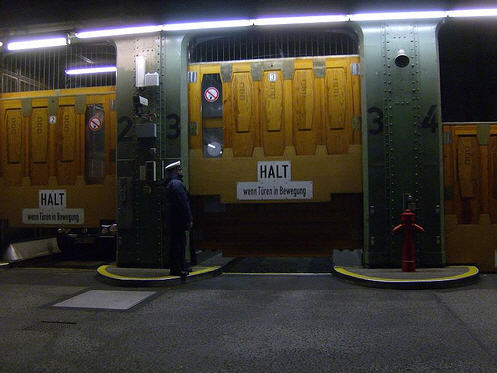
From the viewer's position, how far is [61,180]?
7.88 m

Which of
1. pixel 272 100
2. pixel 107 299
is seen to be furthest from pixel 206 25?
pixel 107 299

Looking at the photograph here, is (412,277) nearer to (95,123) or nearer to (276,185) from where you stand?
(276,185)

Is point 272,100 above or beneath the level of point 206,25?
beneath

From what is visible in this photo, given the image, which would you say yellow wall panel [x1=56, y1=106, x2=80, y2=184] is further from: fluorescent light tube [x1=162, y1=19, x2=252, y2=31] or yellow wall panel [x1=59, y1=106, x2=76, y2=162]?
fluorescent light tube [x1=162, y1=19, x2=252, y2=31]

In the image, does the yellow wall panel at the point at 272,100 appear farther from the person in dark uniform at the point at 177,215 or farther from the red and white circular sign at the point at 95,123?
the red and white circular sign at the point at 95,123

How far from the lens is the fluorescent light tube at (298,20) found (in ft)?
22.4

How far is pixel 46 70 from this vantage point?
860 cm

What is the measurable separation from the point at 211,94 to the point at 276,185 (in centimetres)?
206

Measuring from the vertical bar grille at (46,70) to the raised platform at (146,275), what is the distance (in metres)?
4.08

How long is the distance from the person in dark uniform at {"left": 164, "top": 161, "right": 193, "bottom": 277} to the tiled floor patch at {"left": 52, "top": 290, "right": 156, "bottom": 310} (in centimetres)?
68

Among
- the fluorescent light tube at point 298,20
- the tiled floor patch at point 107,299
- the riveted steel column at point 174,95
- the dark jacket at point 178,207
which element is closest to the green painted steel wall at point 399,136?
the fluorescent light tube at point 298,20

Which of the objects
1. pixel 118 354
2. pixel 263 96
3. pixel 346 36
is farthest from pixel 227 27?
pixel 118 354

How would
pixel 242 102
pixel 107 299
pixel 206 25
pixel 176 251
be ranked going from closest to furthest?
pixel 107 299 < pixel 176 251 < pixel 206 25 < pixel 242 102

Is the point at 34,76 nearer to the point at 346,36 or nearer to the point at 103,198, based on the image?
the point at 103,198
